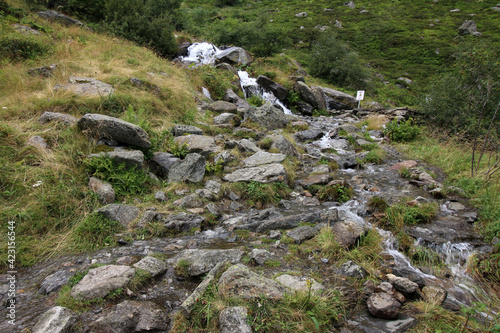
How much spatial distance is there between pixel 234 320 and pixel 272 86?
16471 millimetres

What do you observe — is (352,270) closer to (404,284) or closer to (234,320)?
(404,284)

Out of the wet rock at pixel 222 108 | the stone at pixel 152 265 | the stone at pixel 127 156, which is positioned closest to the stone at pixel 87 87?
the stone at pixel 127 156

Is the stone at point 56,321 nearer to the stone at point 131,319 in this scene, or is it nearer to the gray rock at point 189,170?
the stone at point 131,319

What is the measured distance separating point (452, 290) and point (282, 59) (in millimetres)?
21458

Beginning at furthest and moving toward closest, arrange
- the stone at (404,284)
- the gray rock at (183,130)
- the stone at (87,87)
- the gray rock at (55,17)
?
the gray rock at (55,17), the gray rock at (183,130), the stone at (87,87), the stone at (404,284)

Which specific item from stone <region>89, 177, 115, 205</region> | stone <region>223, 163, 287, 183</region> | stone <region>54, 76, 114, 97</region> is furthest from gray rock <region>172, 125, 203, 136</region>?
stone <region>89, 177, 115, 205</region>

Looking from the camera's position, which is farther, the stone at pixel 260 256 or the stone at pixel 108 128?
the stone at pixel 108 128

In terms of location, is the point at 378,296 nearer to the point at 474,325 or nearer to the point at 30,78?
the point at 474,325

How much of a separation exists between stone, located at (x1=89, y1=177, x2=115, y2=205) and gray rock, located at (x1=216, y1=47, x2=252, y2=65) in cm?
1501

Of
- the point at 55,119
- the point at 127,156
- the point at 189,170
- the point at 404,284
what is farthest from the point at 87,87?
the point at 404,284

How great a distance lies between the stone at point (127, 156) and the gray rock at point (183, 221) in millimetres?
1691

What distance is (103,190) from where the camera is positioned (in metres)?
5.03

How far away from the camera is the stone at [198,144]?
7387mm

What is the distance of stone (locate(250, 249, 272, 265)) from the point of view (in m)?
3.89
